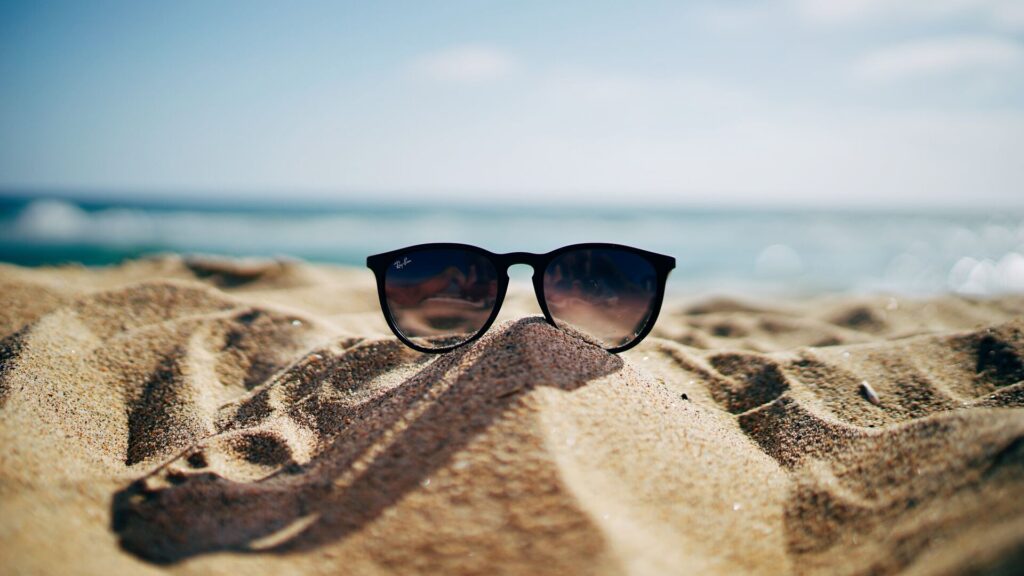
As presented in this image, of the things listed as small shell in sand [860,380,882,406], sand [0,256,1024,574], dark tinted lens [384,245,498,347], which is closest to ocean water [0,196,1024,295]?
small shell in sand [860,380,882,406]

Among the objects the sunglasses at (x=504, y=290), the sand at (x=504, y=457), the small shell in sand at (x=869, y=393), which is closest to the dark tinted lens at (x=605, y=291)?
the sunglasses at (x=504, y=290)

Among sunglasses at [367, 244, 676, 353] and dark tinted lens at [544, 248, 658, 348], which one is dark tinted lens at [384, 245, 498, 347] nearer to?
sunglasses at [367, 244, 676, 353]

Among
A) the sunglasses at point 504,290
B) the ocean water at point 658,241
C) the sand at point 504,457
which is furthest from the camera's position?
the ocean water at point 658,241

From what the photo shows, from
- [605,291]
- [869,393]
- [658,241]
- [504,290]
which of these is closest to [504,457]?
[504,290]

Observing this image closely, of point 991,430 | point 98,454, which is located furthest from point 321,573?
point 991,430

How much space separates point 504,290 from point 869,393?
1477mm

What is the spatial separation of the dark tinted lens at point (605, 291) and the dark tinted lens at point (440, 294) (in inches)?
10.9

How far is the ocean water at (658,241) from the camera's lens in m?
9.46

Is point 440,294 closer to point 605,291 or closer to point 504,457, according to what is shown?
point 605,291

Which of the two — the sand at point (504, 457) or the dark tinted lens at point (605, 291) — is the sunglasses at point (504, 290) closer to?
the dark tinted lens at point (605, 291)

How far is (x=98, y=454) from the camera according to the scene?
1.70 m

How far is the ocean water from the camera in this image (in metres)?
9.46

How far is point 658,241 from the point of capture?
18.4 meters

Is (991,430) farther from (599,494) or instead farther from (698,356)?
(698,356)
